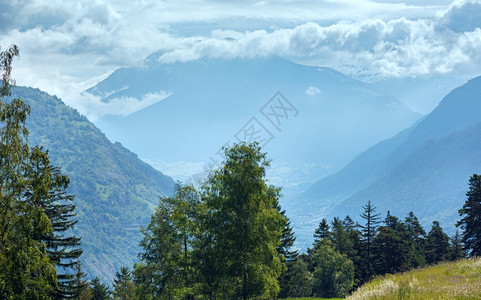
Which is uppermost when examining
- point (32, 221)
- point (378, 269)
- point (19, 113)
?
point (19, 113)

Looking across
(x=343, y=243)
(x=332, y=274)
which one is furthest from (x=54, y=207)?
(x=343, y=243)

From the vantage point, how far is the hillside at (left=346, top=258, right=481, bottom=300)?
670 inches

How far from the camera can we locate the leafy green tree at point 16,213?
78.4 feet

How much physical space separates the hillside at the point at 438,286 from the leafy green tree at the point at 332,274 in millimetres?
50936

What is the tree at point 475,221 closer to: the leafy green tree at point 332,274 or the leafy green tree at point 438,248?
the leafy green tree at point 438,248

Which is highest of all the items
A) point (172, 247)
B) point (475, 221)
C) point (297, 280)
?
point (172, 247)

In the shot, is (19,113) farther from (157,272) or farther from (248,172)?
(157,272)

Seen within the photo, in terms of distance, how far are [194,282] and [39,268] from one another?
17.3 metres

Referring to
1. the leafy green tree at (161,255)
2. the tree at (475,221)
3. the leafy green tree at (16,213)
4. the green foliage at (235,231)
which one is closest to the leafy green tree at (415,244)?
the tree at (475,221)

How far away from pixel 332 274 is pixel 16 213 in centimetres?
5858

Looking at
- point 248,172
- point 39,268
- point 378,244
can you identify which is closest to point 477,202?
point 378,244

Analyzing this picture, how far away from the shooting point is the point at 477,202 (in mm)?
64688

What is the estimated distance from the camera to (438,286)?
19172 mm

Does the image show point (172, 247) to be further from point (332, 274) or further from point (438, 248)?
point (438, 248)
